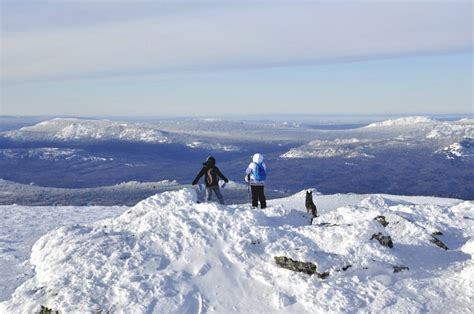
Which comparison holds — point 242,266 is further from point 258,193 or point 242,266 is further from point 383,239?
point 258,193

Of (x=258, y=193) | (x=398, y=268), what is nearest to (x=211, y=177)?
(x=258, y=193)

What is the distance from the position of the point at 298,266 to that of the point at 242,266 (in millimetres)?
A: 1459

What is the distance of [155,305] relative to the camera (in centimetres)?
1031

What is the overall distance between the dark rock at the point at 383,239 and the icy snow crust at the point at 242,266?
0.13m

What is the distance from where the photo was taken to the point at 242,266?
38.2 feet

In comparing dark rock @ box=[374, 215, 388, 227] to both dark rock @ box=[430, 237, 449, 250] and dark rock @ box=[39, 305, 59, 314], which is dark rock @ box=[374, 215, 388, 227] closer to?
dark rock @ box=[430, 237, 449, 250]

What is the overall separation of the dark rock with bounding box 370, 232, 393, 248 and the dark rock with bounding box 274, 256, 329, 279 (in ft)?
7.00

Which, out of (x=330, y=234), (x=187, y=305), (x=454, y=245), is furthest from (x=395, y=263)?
(x=187, y=305)

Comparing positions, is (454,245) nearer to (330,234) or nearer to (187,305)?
(330,234)

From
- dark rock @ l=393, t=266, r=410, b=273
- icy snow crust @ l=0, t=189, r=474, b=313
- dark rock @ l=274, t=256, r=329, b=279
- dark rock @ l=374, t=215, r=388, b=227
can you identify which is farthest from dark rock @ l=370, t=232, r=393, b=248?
dark rock @ l=274, t=256, r=329, b=279

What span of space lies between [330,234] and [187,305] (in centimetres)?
455

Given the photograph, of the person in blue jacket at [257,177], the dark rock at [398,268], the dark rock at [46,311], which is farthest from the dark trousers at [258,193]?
the dark rock at [46,311]

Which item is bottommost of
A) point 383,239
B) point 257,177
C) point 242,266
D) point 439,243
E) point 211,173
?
point 439,243

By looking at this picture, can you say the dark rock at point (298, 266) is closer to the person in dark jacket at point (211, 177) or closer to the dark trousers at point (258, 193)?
the dark trousers at point (258, 193)
